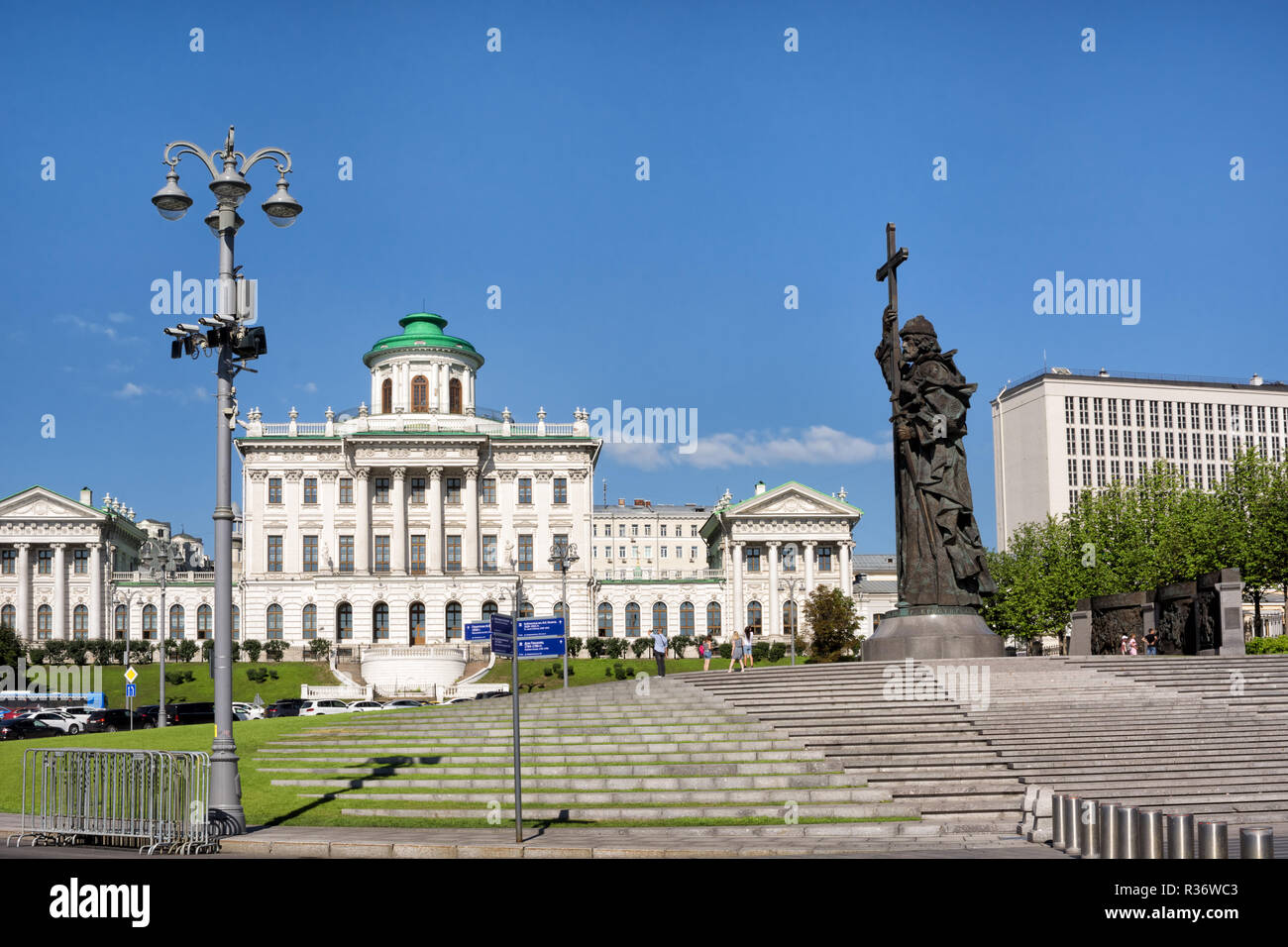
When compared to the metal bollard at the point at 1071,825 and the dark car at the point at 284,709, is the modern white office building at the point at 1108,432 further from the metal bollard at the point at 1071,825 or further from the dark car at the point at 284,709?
the metal bollard at the point at 1071,825

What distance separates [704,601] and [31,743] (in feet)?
224

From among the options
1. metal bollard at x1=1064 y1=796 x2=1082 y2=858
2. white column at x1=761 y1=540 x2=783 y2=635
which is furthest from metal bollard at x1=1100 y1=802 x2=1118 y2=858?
white column at x1=761 y1=540 x2=783 y2=635

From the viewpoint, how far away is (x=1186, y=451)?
136750 mm

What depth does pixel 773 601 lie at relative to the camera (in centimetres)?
9569

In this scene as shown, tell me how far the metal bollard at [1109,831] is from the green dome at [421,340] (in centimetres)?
8168

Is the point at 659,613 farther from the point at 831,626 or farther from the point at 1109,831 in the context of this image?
the point at 1109,831

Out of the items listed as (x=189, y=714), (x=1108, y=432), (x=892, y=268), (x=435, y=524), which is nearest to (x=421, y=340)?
(x=435, y=524)

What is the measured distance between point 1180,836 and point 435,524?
7937 cm

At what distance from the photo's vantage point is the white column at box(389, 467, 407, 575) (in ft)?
294

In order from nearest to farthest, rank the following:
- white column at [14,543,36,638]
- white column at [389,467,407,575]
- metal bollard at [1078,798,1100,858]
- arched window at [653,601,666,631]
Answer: metal bollard at [1078,798,1100,858] → white column at [389,467,407,575] → white column at [14,543,36,638] → arched window at [653,601,666,631]

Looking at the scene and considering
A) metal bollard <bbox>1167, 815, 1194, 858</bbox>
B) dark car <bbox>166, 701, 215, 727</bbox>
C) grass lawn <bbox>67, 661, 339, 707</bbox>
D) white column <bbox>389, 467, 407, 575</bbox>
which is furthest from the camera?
white column <bbox>389, 467, 407, 575</bbox>

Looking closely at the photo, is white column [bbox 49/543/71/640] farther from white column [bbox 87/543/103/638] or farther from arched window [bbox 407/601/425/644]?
Result: arched window [bbox 407/601/425/644]

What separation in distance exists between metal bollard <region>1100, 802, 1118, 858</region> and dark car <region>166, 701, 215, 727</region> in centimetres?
4165
